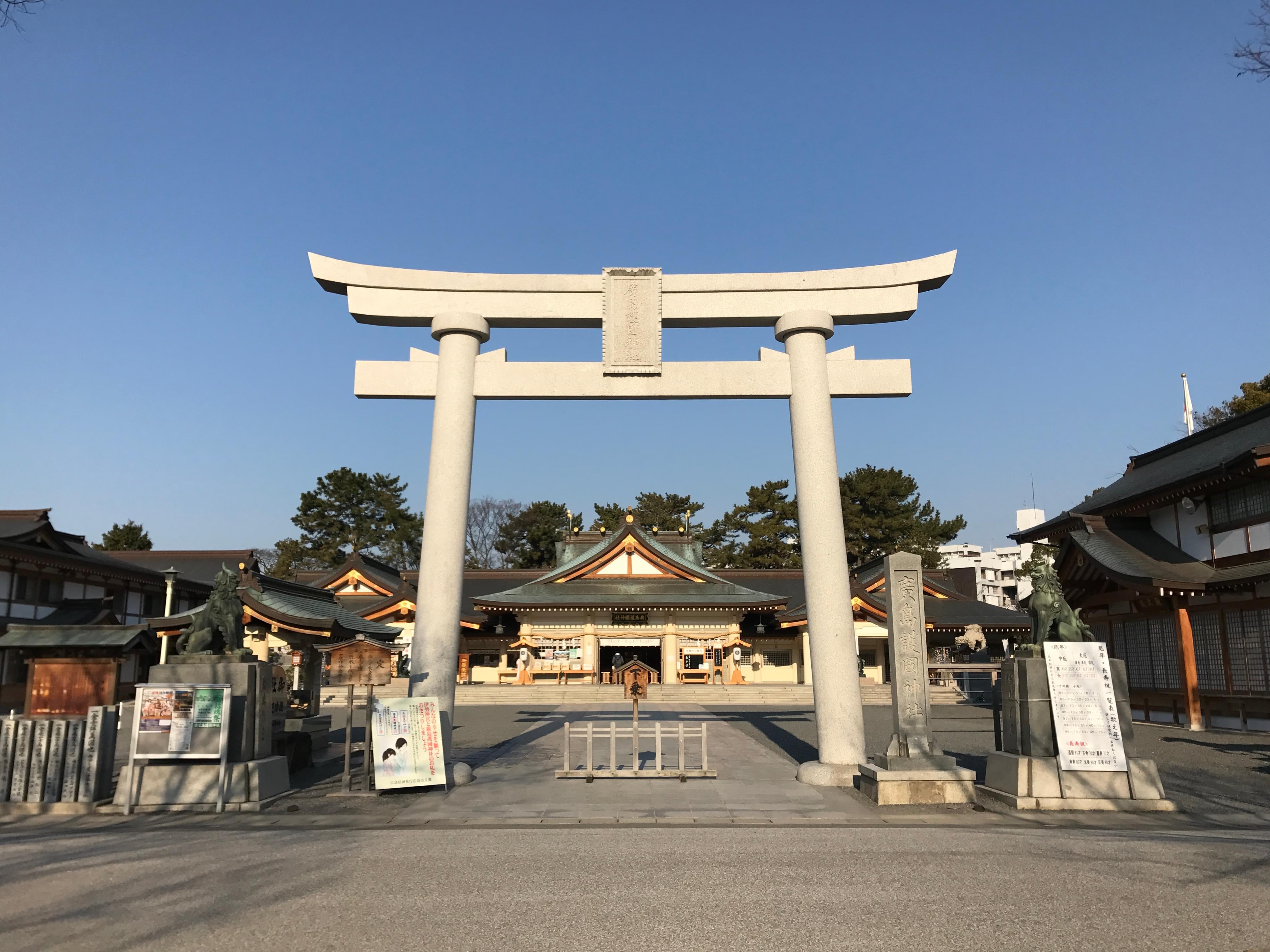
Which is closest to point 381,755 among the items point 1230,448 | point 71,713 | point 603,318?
point 603,318

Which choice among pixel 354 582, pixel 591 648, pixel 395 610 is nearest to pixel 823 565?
pixel 591 648

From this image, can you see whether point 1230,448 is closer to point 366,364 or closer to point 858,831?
point 858,831

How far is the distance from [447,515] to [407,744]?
3.02m

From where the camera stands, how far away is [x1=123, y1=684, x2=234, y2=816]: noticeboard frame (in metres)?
9.08

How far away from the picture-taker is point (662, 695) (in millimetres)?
31047

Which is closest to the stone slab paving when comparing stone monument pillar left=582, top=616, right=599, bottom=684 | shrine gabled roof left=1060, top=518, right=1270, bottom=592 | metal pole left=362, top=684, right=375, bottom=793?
metal pole left=362, top=684, right=375, bottom=793

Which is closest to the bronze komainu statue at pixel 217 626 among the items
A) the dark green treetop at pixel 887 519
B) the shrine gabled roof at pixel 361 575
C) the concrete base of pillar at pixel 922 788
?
the concrete base of pillar at pixel 922 788

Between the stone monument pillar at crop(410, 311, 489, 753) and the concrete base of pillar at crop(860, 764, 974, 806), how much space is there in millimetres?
5451

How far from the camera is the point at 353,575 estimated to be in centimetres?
3953

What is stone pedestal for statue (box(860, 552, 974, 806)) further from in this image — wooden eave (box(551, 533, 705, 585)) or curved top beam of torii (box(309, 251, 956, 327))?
wooden eave (box(551, 533, 705, 585))

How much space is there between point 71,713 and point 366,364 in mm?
13784

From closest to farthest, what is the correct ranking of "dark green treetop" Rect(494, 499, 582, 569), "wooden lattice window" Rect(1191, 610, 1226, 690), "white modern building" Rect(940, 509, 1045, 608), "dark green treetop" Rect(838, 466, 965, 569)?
1. "wooden lattice window" Rect(1191, 610, 1226, 690)
2. "dark green treetop" Rect(838, 466, 965, 569)
3. "dark green treetop" Rect(494, 499, 582, 569)
4. "white modern building" Rect(940, 509, 1045, 608)

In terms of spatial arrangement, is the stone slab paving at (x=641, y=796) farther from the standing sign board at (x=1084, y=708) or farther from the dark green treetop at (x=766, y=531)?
the dark green treetop at (x=766, y=531)

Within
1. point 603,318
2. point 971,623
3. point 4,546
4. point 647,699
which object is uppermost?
point 603,318
